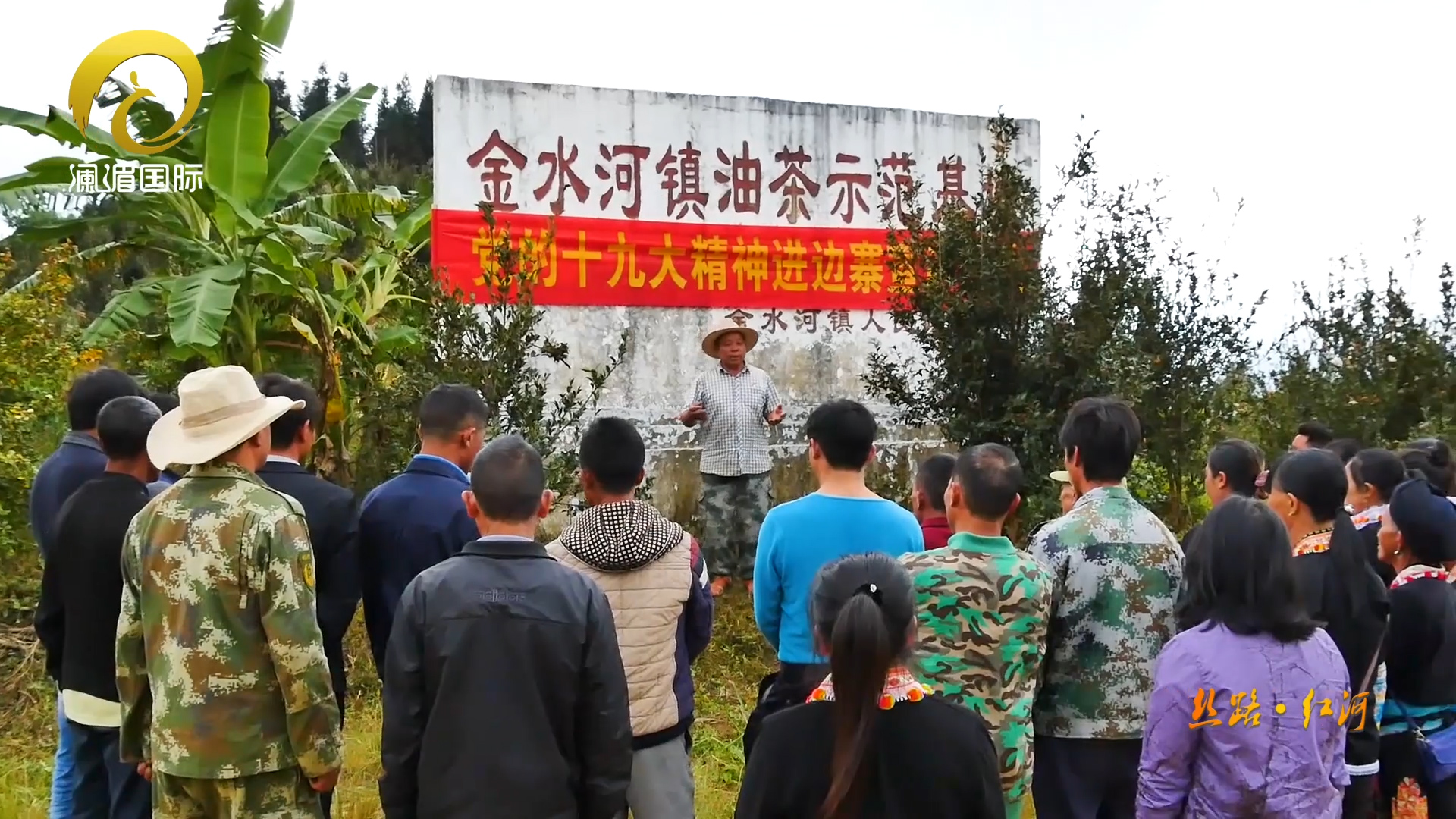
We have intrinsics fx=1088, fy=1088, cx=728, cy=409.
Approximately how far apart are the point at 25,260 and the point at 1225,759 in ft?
45.1

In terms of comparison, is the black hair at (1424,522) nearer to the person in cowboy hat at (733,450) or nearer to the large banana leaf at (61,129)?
the person in cowboy hat at (733,450)

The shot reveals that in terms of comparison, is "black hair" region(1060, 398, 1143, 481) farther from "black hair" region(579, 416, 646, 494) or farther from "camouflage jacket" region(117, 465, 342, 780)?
"camouflage jacket" region(117, 465, 342, 780)

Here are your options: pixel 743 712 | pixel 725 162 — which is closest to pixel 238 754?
pixel 743 712

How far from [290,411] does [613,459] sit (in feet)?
3.59

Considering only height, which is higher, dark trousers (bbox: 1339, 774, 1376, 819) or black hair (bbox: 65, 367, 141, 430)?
black hair (bbox: 65, 367, 141, 430)

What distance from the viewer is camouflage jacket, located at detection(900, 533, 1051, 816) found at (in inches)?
103

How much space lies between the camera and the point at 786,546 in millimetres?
3174

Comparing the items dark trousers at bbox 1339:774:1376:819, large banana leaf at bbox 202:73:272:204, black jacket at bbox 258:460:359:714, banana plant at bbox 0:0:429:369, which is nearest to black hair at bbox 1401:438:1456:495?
dark trousers at bbox 1339:774:1376:819

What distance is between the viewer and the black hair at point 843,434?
3.20 m

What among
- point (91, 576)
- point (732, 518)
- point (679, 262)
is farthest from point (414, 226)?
point (91, 576)

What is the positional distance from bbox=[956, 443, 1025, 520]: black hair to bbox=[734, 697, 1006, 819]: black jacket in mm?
848

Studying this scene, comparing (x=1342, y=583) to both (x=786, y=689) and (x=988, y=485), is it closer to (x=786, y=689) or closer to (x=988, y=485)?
(x=988, y=485)

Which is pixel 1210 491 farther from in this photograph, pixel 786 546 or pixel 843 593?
pixel 843 593

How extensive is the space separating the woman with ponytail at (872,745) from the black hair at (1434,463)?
2.99m
